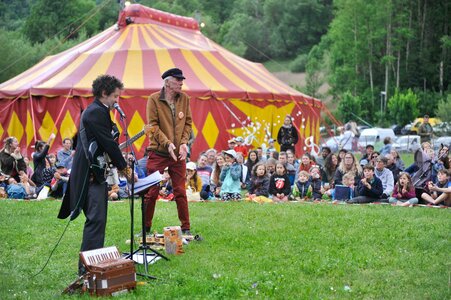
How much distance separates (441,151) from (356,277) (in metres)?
6.52

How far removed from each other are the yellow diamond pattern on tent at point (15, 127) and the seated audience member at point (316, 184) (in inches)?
335

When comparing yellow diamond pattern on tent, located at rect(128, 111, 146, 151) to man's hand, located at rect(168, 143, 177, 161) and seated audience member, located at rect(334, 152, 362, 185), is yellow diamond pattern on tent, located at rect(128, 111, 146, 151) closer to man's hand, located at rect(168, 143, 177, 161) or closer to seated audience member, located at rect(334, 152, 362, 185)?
seated audience member, located at rect(334, 152, 362, 185)

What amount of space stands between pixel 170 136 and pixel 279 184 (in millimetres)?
4222

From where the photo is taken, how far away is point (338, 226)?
7.66 metres

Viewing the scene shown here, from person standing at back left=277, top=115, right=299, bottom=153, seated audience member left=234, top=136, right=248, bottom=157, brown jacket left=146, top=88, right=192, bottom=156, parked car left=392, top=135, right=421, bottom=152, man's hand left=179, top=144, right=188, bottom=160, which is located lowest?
parked car left=392, top=135, right=421, bottom=152

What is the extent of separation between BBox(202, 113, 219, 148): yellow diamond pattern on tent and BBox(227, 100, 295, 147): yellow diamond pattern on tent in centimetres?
37

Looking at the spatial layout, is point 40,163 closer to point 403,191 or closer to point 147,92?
point 147,92

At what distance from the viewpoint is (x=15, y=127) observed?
1661 cm

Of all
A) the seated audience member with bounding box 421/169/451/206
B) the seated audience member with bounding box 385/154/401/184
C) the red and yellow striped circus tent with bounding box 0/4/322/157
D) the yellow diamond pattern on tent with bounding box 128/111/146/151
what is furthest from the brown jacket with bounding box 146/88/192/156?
the yellow diamond pattern on tent with bounding box 128/111/146/151

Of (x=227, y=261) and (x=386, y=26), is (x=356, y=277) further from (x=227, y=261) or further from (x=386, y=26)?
(x=386, y=26)

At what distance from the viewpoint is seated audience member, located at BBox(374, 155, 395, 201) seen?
1053cm

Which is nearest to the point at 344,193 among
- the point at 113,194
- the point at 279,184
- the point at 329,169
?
the point at 279,184

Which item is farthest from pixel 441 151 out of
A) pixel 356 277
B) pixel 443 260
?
pixel 356 277

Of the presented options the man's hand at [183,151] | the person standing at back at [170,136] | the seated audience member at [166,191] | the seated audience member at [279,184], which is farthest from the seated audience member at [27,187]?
the man's hand at [183,151]
